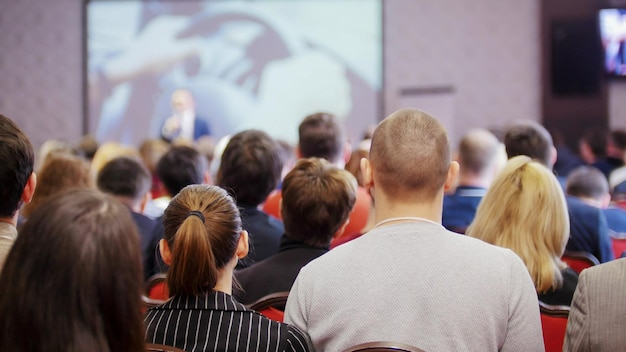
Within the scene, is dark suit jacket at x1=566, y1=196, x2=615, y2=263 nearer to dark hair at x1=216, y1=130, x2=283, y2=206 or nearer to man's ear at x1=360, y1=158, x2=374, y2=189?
dark hair at x1=216, y1=130, x2=283, y2=206

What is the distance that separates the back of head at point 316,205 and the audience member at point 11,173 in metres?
0.89

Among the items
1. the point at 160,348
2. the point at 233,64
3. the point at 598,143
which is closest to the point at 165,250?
the point at 160,348

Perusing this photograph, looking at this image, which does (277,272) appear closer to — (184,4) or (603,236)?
(603,236)

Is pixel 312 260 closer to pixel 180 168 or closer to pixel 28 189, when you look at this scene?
pixel 28 189

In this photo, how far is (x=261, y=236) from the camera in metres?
3.18

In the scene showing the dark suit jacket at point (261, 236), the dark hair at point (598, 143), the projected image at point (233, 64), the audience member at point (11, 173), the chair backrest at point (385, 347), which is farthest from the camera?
the projected image at point (233, 64)

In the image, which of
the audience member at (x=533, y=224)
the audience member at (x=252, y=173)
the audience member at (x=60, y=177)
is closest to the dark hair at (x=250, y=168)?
the audience member at (x=252, y=173)

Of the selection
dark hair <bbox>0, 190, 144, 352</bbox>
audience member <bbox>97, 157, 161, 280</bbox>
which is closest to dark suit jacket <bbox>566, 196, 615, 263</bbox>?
audience member <bbox>97, 157, 161, 280</bbox>

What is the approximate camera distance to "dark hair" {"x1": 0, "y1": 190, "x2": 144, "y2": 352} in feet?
3.92

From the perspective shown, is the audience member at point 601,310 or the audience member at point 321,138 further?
the audience member at point 321,138

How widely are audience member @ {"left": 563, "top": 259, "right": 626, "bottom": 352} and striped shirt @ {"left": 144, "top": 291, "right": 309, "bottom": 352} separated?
653 millimetres

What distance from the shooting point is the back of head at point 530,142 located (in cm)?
387

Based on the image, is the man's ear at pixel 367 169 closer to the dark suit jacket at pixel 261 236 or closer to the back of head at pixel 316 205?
Result: the back of head at pixel 316 205

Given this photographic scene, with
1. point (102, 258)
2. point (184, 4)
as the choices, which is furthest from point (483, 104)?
point (102, 258)
